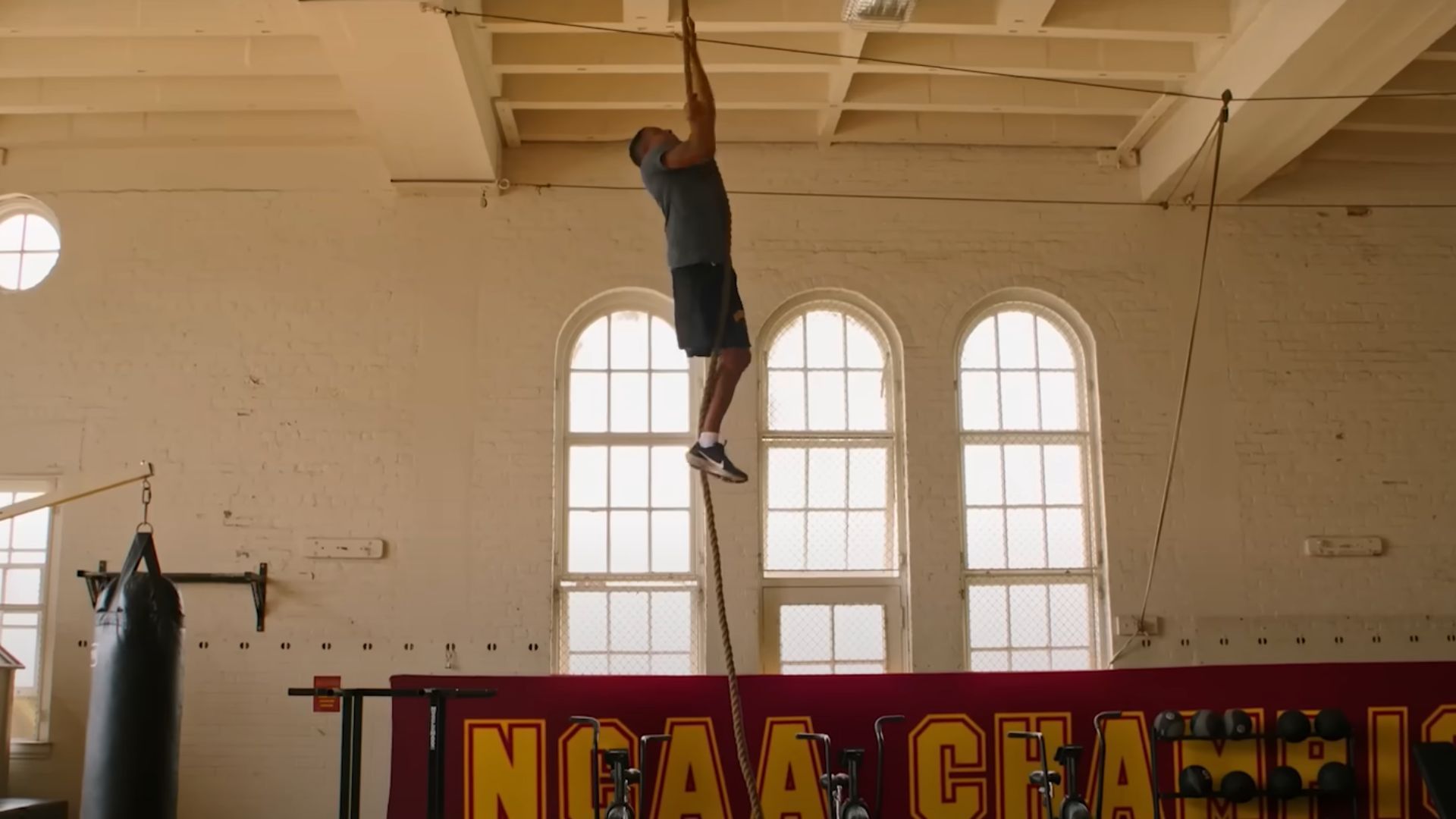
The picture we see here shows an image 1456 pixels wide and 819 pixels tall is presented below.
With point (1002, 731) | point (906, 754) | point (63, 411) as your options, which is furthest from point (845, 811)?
point (63, 411)

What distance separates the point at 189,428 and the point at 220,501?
46cm

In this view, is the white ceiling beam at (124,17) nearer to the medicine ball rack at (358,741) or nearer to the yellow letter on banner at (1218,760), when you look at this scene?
the medicine ball rack at (358,741)

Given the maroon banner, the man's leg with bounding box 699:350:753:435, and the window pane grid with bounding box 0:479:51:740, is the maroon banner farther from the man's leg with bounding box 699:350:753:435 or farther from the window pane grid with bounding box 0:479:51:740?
the man's leg with bounding box 699:350:753:435

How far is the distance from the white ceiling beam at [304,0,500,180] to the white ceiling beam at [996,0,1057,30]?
257cm

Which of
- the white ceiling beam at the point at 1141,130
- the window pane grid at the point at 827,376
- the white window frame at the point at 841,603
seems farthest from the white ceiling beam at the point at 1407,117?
the white window frame at the point at 841,603

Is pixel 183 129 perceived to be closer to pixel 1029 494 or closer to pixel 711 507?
pixel 711 507

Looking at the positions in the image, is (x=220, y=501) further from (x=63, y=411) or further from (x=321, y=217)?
(x=321, y=217)

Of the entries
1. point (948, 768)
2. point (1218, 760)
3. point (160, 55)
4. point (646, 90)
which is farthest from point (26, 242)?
point (1218, 760)

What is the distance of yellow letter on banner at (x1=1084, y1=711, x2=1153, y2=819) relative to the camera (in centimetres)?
663

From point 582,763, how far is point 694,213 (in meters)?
3.59

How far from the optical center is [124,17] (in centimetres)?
596

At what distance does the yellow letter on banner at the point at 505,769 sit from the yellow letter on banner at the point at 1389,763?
4354mm

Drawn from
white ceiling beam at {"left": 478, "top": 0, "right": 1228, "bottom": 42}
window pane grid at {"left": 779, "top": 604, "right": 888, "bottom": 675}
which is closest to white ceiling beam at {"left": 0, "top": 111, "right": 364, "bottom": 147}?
white ceiling beam at {"left": 478, "top": 0, "right": 1228, "bottom": 42}

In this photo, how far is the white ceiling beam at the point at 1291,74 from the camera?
570cm
